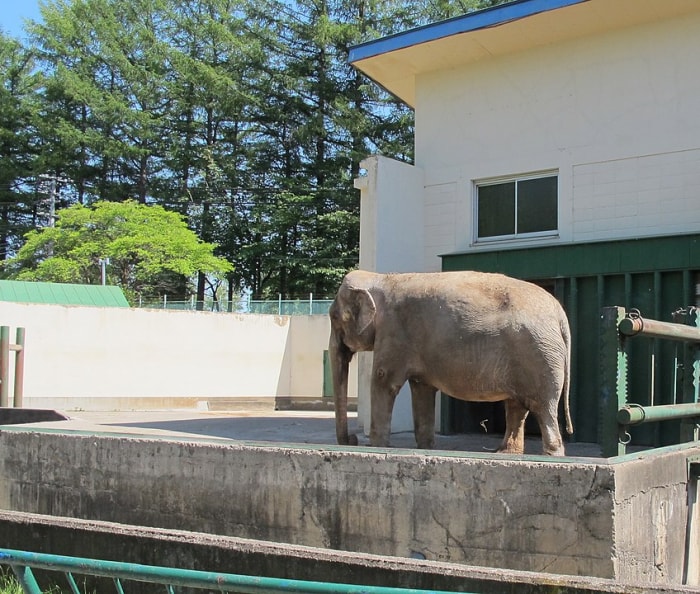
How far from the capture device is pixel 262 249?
38000 millimetres

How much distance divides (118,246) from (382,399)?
23.8 m

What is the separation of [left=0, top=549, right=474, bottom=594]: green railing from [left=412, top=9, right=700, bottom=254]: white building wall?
27.3ft

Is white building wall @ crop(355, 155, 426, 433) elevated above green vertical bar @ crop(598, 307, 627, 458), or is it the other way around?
white building wall @ crop(355, 155, 426, 433)

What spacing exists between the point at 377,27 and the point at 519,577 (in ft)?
119

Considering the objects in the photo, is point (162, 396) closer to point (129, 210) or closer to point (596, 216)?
point (129, 210)

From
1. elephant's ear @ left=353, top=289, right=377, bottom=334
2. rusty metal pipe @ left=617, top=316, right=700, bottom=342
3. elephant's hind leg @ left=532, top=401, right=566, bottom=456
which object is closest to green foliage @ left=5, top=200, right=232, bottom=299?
elephant's ear @ left=353, top=289, right=377, bottom=334

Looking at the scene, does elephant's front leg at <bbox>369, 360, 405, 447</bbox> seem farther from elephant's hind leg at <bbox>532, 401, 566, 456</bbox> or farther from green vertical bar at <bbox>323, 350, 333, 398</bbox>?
green vertical bar at <bbox>323, 350, 333, 398</bbox>

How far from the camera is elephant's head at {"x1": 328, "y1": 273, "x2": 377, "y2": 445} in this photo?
835 cm

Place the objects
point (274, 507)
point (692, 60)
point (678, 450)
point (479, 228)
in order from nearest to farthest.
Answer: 1. point (678, 450)
2. point (274, 507)
3. point (692, 60)
4. point (479, 228)

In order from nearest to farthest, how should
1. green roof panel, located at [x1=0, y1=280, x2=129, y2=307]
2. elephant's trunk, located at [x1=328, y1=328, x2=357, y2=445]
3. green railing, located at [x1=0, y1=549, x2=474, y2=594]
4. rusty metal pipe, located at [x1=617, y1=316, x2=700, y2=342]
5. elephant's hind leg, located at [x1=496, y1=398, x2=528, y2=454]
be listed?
green railing, located at [x1=0, y1=549, x2=474, y2=594], rusty metal pipe, located at [x1=617, y1=316, x2=700, y2=342], elephant's hind leg, located at [x1=496, y1=398, x2=528, y2=454], elephant's trunk, located at [x1=328, y1=328, x2=357, y2=445], green roof panel, located at [x1=0, y1=280, x2=129, y2=307]

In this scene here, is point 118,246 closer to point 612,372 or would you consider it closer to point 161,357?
point 161,357

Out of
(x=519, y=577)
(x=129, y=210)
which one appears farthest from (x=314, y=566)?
(x=129, y=210)

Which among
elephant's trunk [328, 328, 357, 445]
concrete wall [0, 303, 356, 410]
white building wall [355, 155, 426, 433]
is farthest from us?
concrete wall [0, 303, 356, 410]

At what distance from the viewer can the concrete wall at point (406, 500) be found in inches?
212
